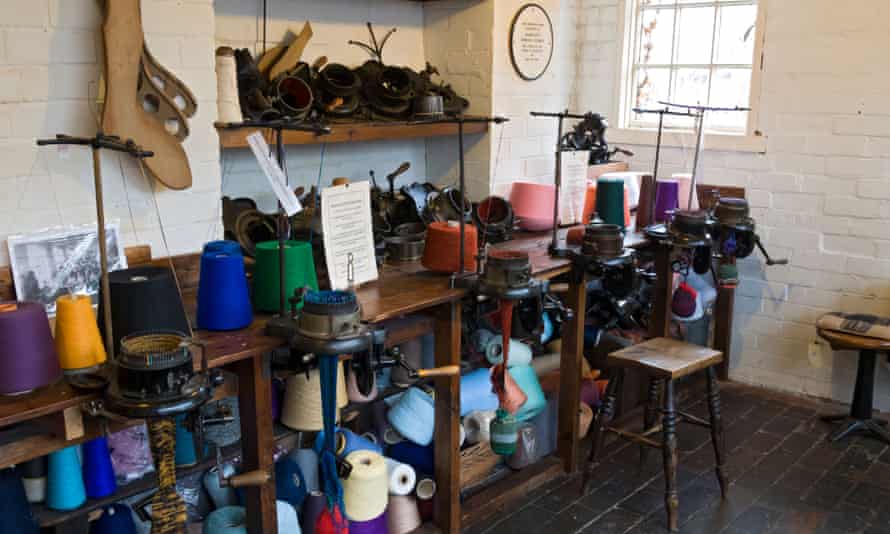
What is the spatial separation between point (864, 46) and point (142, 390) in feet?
10.7

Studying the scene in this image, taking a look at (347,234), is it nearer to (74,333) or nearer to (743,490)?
(74,333)

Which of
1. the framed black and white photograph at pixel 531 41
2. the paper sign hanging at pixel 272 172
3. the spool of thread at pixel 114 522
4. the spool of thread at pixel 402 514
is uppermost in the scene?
the framed black and white photograph at pixel 531 41

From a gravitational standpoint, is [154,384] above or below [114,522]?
above

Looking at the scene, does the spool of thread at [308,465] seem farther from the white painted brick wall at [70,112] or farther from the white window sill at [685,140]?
the white window sill at [685,140]

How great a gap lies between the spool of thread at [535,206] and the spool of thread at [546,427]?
70 cm

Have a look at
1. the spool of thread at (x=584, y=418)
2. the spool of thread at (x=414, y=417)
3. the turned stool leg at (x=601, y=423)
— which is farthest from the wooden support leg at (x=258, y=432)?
the spool of thread at (x=584, y=418)

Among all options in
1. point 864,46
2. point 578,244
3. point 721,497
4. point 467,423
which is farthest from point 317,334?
point 864,46

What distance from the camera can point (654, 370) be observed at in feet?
9.07

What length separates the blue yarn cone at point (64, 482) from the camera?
1.97 metres

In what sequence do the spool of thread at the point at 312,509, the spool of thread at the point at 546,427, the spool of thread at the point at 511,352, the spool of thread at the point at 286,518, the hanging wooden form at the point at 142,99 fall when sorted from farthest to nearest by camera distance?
the spool of thread at the point at 546,427 → the spool of thread at the point at 511,352 → the spool of thread at the point at 312,509 → the spool of thread at the point at 286,518 → the hanging wooden form at the point at 142,99

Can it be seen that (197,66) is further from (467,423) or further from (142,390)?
(467,423)

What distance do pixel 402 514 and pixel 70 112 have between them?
1495 millimetres

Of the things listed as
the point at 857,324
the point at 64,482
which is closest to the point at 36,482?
the point at 64,482

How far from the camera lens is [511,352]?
3086 millimetres
